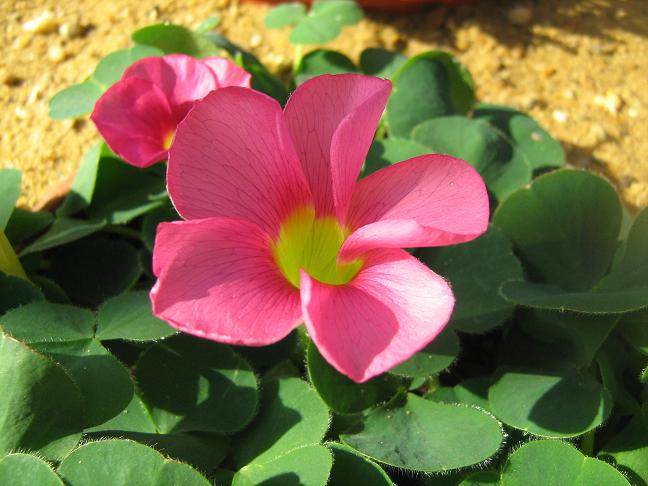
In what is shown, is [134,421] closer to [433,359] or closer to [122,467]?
[122,467]

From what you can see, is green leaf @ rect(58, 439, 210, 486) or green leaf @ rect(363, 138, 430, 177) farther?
green leaf @ rect(363, 138, 430, 177)

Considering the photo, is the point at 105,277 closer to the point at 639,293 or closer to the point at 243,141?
the point at 243,141

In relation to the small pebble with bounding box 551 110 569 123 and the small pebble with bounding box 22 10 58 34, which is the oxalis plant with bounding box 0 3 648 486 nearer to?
the small pebble with bounding box 551 110 569 123

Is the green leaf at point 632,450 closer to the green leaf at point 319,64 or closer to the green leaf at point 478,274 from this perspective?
the green leaf at point 478,274

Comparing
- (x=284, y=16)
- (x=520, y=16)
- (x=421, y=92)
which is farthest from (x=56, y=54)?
(x=520, y=16)

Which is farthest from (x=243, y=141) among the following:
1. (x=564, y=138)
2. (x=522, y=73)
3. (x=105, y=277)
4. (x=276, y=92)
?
(x=522, y=73)

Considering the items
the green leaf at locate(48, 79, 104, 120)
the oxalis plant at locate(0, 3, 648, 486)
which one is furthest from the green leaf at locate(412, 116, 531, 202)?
the green leaf at locate(48, 79, 104, 120)

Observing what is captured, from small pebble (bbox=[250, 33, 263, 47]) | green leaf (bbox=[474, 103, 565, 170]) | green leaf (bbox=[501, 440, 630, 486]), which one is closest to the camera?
green leaf (bbox=[501, 440, 630, 486])
